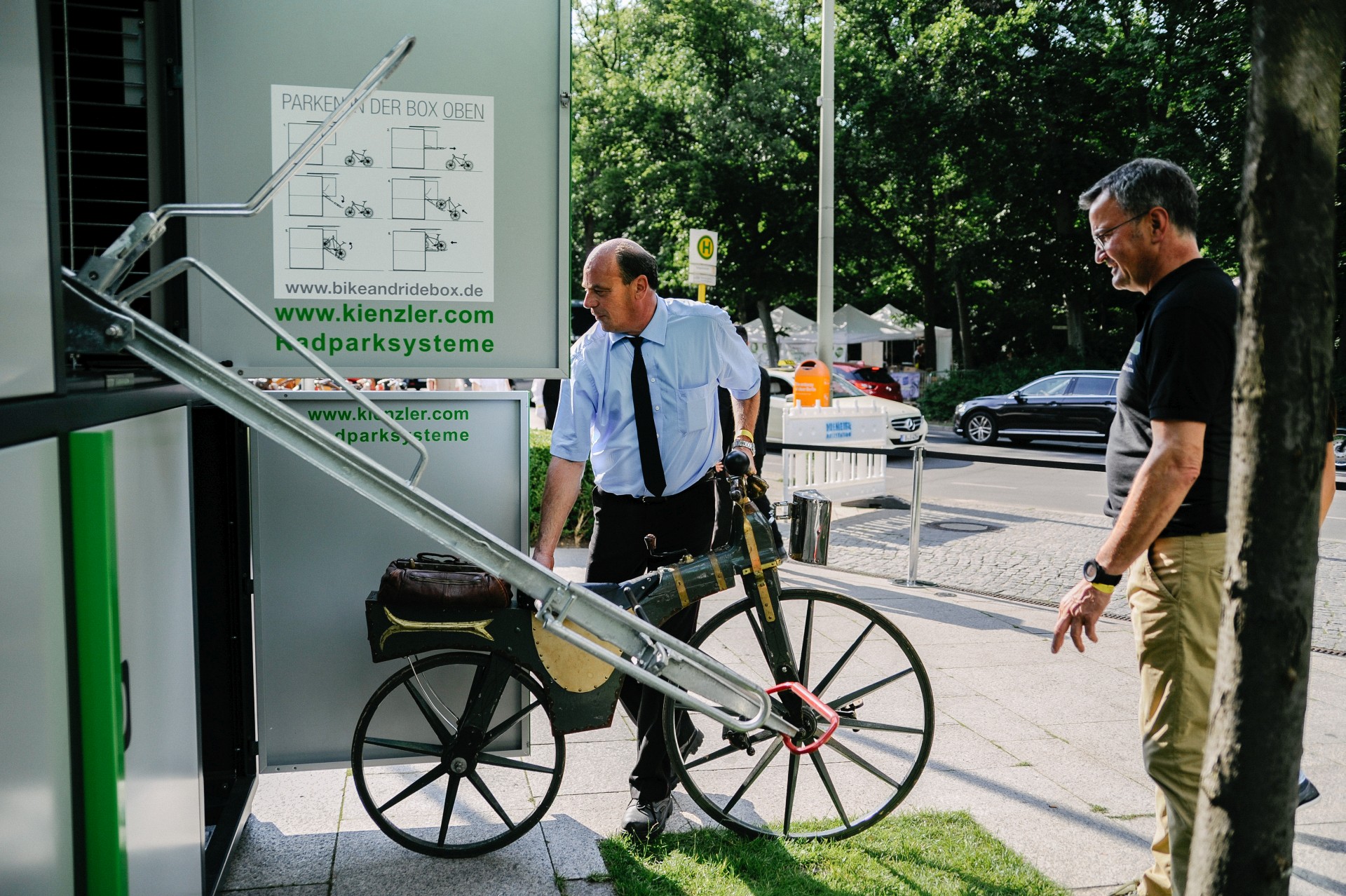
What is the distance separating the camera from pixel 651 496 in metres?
3.79

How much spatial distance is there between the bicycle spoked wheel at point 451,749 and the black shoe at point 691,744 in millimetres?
447

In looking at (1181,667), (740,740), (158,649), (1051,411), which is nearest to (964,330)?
(1051,411)

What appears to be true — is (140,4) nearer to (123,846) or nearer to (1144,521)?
(123,846)

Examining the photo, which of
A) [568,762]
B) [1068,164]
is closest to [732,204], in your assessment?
[1068,164]

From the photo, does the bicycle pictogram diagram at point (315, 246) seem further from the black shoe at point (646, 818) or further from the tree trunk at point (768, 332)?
the tree trunk at point (768, 332)

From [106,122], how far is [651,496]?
210 centimetres

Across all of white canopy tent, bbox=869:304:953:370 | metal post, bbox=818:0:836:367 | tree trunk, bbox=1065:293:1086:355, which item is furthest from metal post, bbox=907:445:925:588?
white canopy tent, bbox=869:304:953:370

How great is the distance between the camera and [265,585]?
3.58m

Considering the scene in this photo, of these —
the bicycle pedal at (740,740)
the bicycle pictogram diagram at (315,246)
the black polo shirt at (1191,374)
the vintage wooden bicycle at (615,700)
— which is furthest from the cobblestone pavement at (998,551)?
the bicycle pictogram diagram at (315,246)

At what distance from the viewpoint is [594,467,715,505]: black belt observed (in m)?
3.80

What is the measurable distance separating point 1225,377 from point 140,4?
3.26 metres

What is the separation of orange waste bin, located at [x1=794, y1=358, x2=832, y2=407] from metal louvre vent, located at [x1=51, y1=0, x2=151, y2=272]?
9490 millimetres

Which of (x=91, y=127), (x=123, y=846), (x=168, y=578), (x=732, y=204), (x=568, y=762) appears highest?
(x=732, y=204)

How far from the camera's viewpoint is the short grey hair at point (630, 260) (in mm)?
3699
